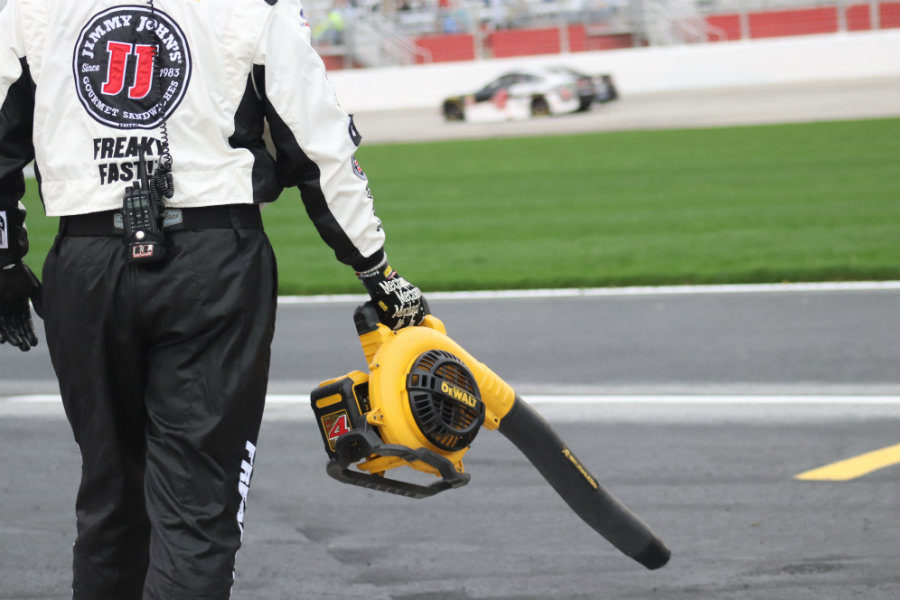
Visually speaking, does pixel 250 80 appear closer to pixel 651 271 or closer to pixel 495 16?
pixel 651 271

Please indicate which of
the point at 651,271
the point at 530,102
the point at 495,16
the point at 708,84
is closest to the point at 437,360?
the point at 651,271

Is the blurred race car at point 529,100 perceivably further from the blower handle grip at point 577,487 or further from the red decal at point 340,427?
the red decal at point 340,427

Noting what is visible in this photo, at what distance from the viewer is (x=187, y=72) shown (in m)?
2.89

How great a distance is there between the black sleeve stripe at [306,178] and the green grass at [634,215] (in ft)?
20.9

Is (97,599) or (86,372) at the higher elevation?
(86,372)

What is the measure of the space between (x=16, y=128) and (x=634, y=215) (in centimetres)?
990

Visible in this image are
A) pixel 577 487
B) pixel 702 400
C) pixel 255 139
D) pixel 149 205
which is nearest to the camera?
pixel 149 205

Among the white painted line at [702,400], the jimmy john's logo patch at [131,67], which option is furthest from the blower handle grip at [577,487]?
the white painted line at [702,400]

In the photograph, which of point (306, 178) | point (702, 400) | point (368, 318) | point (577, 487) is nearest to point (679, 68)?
point (702, 400)

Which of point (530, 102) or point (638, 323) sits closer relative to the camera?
point (638, 323)

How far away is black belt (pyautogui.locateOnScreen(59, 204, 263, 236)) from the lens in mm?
2887

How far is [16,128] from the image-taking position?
301 cm

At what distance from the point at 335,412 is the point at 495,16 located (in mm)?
38810

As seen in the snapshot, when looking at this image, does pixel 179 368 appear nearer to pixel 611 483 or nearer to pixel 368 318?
pixel 368 318
